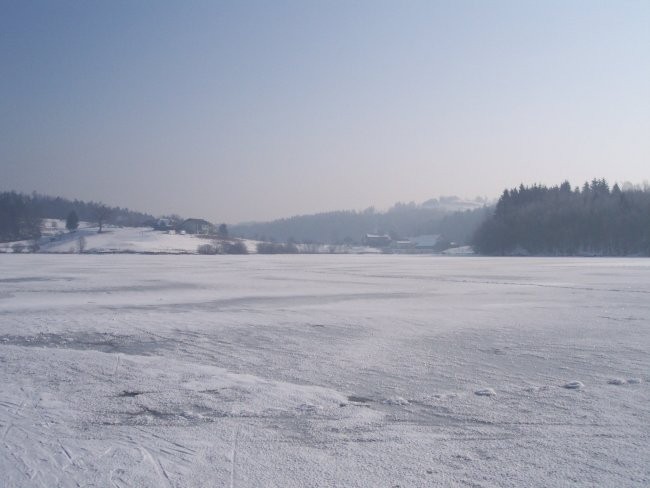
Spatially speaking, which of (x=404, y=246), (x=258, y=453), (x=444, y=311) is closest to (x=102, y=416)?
(x=258, y=453)

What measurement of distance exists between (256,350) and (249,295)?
11293 mm

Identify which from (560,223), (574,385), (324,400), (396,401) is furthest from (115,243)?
(574,385)

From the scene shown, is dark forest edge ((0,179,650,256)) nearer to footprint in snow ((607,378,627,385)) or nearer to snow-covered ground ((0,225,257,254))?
snow-covered ground ((0,225,257,254))

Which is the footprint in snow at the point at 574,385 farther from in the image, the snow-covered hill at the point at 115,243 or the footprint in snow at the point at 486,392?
the snow-covered hill at the point at 115,243

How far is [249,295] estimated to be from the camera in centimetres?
A: 2195

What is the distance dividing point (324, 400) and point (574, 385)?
3.61 metres

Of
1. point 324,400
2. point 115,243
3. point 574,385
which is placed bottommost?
point 324,400

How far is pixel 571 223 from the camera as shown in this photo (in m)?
91.7

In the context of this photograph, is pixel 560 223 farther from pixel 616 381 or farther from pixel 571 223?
pixel 616 381

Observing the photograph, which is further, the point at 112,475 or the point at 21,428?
the point at 21,428

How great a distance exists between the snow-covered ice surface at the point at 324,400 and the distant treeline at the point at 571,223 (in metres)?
80.4

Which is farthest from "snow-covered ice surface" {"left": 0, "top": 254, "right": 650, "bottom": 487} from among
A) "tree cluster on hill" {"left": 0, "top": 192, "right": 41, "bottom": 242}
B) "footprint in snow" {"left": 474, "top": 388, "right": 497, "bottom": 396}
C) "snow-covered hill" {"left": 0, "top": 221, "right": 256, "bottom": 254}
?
"tree cluster on hill" {"left": 0, "top": 192, "right": 41, "bottom": 242}

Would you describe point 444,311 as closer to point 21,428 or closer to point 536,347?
point 536,347

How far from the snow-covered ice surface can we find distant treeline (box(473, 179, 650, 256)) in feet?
264
